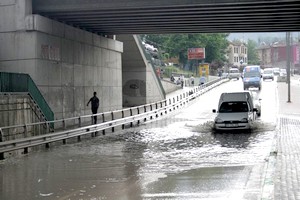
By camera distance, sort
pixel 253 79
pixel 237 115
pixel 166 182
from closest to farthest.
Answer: pixel 166 182 < pixel 237 115 < pixel 253 79

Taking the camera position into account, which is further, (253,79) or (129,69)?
(253,79)

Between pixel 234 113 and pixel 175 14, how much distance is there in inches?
249

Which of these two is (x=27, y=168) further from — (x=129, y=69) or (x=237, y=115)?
(x=129, y=69)

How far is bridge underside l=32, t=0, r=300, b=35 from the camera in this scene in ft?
73.6

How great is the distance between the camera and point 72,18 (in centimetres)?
2697

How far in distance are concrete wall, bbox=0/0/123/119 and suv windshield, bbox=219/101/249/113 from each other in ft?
30.2

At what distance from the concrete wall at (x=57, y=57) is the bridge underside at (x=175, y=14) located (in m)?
1.00

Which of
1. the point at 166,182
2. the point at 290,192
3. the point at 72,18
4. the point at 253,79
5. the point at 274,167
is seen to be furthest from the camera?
the point at 253,79

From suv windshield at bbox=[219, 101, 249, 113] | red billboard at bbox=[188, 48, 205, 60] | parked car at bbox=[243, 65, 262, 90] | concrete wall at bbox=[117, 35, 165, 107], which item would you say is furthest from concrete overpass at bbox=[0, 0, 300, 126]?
red billboard at bbox=[188, 48, 205, 60]

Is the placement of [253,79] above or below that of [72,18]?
below

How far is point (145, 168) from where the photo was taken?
1259 centimetres

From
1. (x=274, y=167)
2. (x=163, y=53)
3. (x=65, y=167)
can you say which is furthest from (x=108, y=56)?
(x=163, y=53)

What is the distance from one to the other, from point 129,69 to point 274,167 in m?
36.3

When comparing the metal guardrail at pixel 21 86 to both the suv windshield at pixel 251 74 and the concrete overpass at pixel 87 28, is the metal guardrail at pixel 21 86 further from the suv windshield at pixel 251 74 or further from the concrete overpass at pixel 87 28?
the suv windshield at pixel 251 74
